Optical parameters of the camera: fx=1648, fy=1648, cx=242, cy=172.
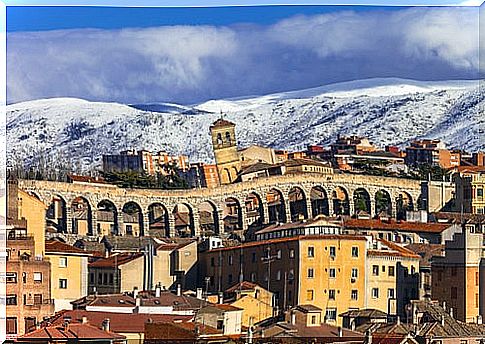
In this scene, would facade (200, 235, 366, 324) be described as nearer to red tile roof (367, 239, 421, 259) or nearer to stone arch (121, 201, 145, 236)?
red tile roof (367, 239, 421, 259)

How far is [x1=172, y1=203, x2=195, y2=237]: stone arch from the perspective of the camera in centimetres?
622

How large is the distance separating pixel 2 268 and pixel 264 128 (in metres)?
1.09

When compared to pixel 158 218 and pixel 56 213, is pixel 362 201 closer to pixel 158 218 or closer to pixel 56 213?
pixel 158 218

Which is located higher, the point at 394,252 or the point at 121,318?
the point at 394,252

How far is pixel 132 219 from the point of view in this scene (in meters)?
6.22

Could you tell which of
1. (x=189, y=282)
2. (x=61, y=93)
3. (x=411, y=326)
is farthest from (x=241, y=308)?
(x=61, y=93)

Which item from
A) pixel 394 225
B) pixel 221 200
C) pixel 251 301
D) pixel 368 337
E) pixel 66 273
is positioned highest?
pixel 221 200

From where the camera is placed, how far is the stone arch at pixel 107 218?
6.22 metres

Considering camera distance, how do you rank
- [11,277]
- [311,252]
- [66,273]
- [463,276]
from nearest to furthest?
[11,277] < [66,273] < [311,252] < [463,276]

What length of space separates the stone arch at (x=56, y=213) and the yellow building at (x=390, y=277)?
3.87 ft

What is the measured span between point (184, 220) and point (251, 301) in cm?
40

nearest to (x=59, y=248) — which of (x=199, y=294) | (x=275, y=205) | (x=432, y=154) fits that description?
(x=199, y=294)

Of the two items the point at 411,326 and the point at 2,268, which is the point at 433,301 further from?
the point at 2,268

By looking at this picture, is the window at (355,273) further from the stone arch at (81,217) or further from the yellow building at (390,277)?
the stone arch at (81,217)
